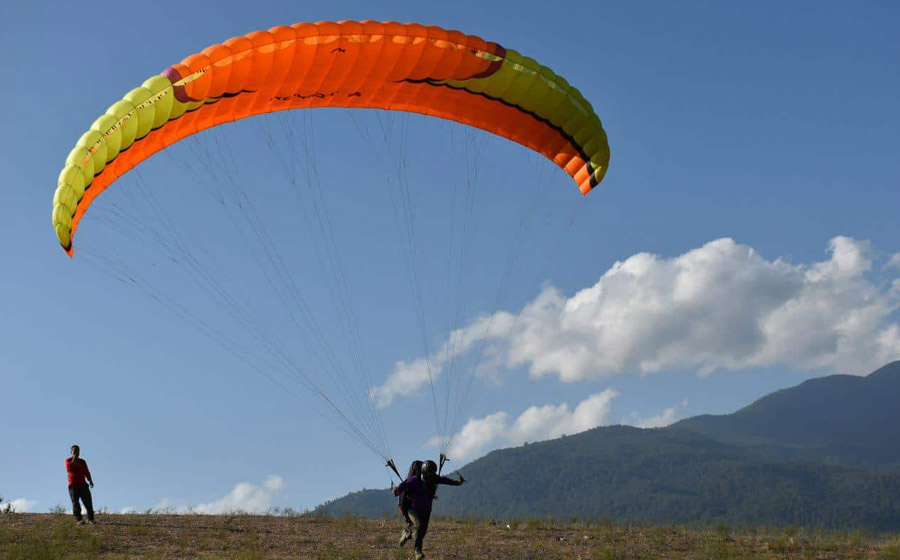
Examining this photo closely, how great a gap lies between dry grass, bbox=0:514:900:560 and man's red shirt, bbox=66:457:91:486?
92 centimetres

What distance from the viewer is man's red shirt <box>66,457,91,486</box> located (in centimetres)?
1783

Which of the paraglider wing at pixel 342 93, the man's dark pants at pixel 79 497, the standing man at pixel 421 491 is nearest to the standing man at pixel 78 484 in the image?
the man's dark pants at pixel 79 497

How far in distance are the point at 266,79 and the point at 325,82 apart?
128 cm

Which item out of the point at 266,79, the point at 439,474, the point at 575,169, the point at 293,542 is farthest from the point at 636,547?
the point at 266,79

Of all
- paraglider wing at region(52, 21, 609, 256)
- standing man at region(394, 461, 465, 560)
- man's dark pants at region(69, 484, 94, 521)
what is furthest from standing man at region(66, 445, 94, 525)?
standing man at region(394, 461, 465, 560)

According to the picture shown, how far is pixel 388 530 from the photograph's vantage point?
18672 millimetres

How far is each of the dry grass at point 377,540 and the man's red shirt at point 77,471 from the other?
92cm

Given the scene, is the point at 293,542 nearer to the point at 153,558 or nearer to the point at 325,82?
the point at 153,558

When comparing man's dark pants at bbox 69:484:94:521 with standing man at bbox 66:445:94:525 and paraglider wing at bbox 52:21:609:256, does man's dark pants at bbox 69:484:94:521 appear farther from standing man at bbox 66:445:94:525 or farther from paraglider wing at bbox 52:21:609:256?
paraglider wing at bbox 52:21:609:256

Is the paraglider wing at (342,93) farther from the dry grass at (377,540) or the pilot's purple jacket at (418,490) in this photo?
the pilot's purple jacket at (418,490)

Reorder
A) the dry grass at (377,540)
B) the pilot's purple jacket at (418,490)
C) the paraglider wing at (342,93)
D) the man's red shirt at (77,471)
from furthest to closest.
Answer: the man's red shirt at (77,471)
the dry grass at (377,540)
the paraglider wing at (342,93)
the pilot's purple jacket at (418,490)

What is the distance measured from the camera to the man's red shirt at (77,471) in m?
17.8

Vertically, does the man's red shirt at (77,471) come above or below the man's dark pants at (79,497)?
above

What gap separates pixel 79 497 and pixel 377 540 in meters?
6.75
